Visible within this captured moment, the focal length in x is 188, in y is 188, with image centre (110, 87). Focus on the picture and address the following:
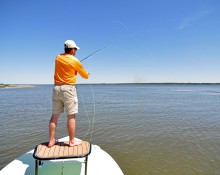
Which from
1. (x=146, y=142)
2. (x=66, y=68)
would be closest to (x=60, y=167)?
(x=66, y=68)

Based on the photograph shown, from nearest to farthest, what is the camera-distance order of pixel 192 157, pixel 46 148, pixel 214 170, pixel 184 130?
pixel 46 148 → pixel 214 170 → pixel 192 157 → pixel 184 130

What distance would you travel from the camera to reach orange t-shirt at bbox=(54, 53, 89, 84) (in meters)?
3.94

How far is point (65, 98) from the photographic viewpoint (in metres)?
3.98

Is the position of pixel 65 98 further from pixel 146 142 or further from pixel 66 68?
pixel 146 142

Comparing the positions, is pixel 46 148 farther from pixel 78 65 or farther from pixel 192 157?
pixel 192 157

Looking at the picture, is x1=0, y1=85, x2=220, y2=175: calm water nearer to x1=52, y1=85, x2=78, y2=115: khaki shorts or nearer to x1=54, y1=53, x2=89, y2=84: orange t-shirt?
x1=52, y1=85, x2=78, y2=115: khaki shorts

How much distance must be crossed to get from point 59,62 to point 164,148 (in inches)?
221

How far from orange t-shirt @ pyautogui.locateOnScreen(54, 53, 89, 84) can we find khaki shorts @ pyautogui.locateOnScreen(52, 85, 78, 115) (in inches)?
5.2

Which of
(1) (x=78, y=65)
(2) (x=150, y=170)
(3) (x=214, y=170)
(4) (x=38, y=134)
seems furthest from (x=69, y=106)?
(4) (x=38, y=134)

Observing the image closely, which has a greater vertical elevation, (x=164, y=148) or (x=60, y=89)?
(x=60, y=89)

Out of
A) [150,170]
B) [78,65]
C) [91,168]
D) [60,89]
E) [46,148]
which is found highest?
[78,65]

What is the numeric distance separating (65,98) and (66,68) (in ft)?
2.07

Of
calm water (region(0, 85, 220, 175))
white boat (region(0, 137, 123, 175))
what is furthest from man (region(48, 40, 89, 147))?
calm water (region(0, 85, 220, 175))

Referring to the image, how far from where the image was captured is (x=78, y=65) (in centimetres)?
399
